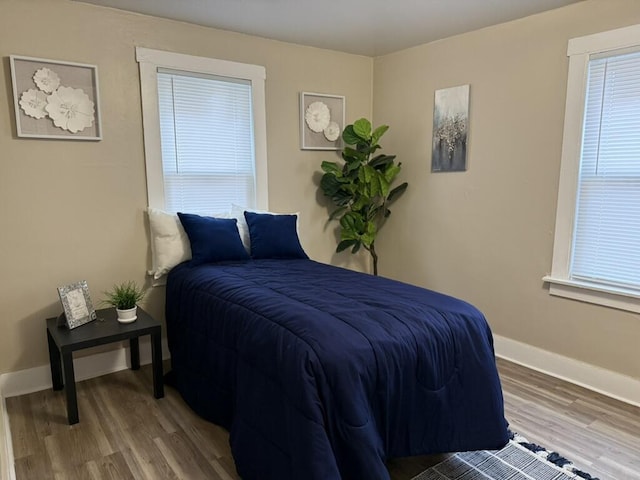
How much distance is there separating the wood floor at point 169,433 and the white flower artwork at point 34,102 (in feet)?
5.52

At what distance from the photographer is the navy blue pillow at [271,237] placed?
123 inches

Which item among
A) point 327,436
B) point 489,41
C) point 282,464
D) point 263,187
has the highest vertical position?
point 489,41

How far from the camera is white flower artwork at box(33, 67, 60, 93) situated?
8.43 ft

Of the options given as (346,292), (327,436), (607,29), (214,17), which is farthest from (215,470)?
(607,29)

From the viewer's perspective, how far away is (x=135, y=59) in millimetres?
2883

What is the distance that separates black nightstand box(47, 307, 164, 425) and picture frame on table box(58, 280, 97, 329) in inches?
1.5

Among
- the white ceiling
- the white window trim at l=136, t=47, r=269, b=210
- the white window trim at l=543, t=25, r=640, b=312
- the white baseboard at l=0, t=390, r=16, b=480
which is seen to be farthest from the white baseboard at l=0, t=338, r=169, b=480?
the white window trim at l=543, t=25, r=640, b=312

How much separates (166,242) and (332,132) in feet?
5.70

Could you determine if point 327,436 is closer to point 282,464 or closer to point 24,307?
point 282,464

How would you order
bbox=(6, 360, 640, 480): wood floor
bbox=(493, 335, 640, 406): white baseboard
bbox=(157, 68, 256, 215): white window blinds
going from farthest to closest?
bbox=(157, 68, 256, 215): white window blinds
bbox=(493, 335, 640, 406): white baseboard
bbox=(6, 360, 640, 480): wood floor

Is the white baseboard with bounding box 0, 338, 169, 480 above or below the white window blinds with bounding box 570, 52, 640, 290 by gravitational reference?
below

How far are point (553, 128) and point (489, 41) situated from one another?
81cm

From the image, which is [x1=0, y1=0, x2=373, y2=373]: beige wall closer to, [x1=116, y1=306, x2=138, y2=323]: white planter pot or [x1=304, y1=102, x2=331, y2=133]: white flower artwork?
[x1=116, y1=306, x2=138, y2=323]: white planter pot

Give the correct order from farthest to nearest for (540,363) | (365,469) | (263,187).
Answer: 1. (263,187)
2. (540,363)
3. (365,469)
